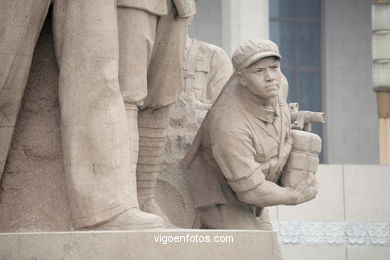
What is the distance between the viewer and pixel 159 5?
683cm

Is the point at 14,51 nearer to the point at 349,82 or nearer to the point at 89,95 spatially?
the point at 89,95

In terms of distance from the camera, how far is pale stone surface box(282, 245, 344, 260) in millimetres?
14281

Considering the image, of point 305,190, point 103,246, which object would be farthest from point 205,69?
point 103,246

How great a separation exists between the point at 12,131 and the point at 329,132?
15.3m

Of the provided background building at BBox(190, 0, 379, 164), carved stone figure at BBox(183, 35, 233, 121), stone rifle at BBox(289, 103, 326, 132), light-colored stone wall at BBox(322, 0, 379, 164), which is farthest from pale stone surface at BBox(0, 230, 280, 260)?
light-colored stone wall at BBox(322, 0, 379, 164)

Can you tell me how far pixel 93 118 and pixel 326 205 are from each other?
8.14 m

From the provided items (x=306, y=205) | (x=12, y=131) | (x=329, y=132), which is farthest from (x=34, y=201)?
(x=329, y=132)

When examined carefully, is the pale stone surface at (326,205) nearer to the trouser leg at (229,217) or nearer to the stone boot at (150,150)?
the trouser leg at (229,217)

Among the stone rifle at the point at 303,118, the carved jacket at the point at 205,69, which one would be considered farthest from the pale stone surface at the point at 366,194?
the stone rifle at the point at 303,118

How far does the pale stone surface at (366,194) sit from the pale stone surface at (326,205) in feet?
0.26

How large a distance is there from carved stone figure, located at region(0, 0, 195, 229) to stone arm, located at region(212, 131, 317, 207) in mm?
887

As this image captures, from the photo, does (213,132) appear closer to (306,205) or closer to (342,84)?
(306,205)

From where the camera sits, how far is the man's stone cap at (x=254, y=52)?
761cm

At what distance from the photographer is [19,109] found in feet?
Answer: 22.3
